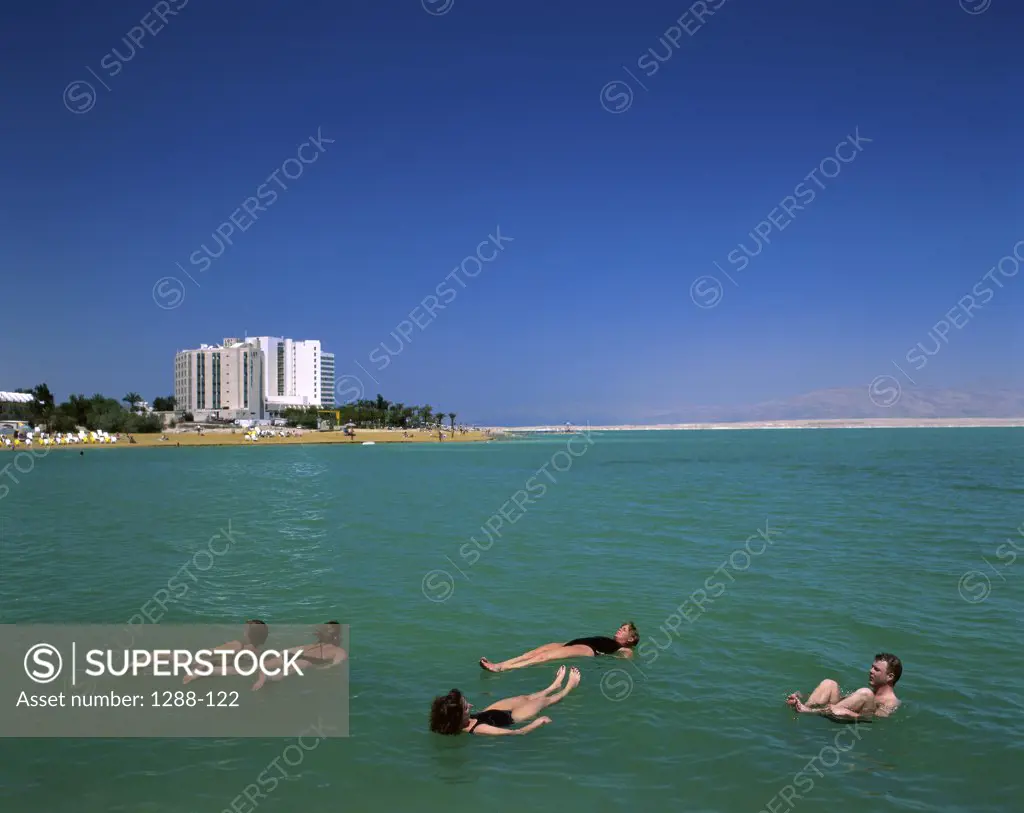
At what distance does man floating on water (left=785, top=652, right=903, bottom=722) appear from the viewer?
10.6 m

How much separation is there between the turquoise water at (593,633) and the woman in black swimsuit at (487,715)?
0.60ft

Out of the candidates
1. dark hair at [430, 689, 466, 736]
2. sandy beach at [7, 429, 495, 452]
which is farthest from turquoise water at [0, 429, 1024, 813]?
sandy beach at [7, 429, 495, 452]

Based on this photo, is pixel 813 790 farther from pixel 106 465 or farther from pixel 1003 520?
pixel 106 465

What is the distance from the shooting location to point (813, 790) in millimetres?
8641

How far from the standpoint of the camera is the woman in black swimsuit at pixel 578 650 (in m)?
12.8

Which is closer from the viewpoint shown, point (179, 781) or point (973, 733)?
point (179, 781)

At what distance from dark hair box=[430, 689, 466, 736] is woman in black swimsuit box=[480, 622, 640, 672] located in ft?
8.25

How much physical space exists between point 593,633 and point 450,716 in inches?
231

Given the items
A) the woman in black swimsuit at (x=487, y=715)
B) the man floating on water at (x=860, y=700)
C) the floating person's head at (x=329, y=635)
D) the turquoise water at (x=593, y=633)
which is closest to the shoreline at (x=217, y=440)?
the turquoise water at (x=593, y=633)

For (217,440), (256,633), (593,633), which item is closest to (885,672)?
(593,633)

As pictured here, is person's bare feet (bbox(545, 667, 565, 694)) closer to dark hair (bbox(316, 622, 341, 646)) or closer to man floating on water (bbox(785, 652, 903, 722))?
man floating on water (bbox(785, 652, 903, 722))

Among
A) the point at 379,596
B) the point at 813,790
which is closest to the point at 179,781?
the point at 813,790

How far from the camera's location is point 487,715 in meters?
10.2

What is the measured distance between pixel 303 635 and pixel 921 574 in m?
17.0
